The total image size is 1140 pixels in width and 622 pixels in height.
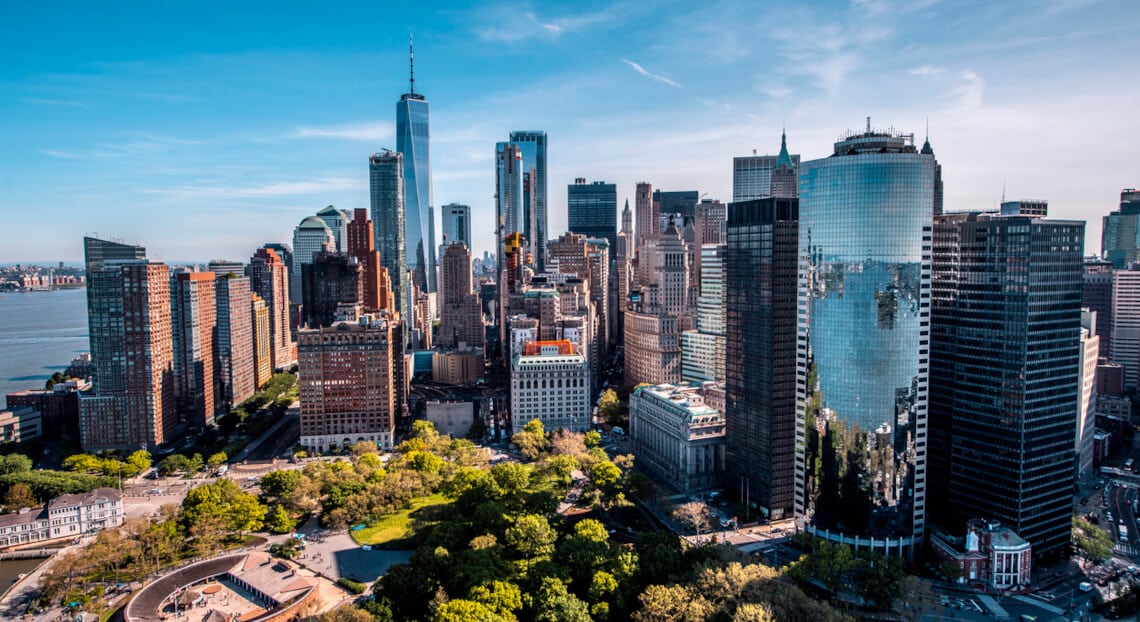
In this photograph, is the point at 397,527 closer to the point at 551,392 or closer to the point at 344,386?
the point at 344,386

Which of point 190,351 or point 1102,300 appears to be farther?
point 1102,300

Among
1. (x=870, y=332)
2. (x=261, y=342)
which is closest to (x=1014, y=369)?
(x=870, y=332)

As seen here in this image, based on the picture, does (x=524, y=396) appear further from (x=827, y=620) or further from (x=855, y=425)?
(x=827, y=620)

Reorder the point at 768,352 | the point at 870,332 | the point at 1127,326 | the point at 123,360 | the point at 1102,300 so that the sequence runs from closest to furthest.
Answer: the point at 870,332 → the point at 768,352 → the point at 123,360 → the point at 1127,326 → the point at 1102,300

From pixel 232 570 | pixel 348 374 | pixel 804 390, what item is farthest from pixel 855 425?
pixel 348 374

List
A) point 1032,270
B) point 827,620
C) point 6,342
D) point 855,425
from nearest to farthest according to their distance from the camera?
1. point 827,620
2. point 1032,270
3. point 855,425
4. point 6,342

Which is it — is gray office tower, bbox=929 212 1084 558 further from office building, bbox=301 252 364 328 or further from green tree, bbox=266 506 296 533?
office building, bbox=301 252 364 328
